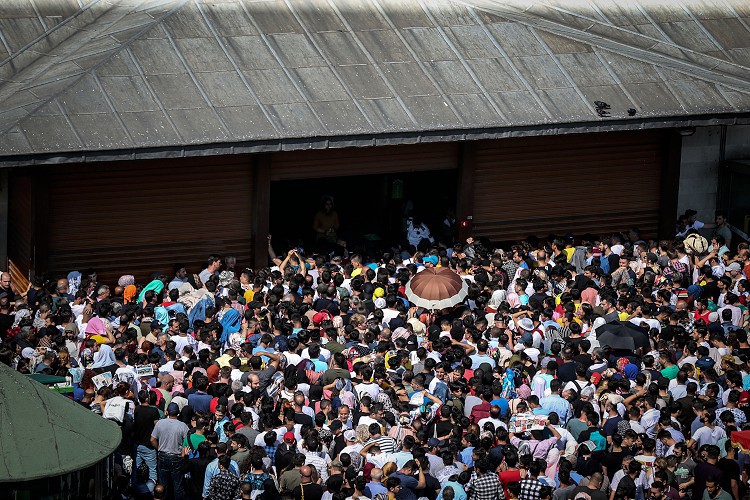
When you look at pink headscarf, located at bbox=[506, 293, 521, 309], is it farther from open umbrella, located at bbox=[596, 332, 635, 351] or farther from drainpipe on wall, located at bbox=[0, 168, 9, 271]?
drainpipe on wall, located at bbox=[0, 168, 9, 271]

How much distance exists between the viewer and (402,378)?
1612 centimetres

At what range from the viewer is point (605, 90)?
77.1 ft

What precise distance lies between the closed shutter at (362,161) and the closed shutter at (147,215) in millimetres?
745

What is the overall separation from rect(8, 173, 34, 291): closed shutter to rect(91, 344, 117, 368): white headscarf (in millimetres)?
5111

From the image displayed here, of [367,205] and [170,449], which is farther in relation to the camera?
[367,205]

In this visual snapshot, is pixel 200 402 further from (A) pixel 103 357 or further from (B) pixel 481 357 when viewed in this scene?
(B) pixel 481 357

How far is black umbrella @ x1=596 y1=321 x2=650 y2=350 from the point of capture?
17.4 meters

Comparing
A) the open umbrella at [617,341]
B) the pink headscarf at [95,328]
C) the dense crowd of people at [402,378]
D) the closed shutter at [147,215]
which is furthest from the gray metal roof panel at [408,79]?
the pink headscarf at [95,328]

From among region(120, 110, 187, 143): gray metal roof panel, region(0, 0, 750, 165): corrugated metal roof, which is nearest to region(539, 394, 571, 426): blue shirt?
region(0, 0, 750, 165): corrugated metal roof

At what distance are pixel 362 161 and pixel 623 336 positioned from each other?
7090mm

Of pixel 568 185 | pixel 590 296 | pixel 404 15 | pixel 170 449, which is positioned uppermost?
pixel 404 15

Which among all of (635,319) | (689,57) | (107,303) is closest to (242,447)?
(107,303)

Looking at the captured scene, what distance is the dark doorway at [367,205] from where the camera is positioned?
25.3 metres

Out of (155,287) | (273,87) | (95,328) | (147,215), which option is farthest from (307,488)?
(273,87)
